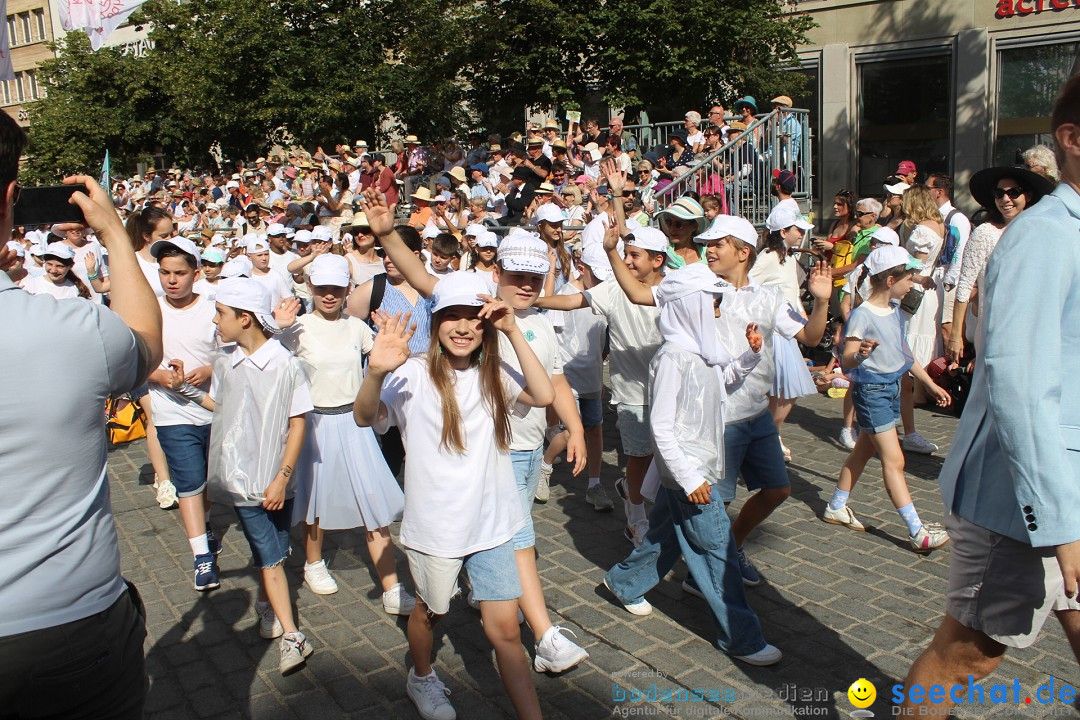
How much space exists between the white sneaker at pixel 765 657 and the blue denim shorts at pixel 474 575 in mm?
1239

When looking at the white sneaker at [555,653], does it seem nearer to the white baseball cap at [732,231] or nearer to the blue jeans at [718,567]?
the blue jeans at [718,567]

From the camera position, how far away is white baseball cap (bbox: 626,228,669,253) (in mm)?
5406

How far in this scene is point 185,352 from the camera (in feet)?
17.8

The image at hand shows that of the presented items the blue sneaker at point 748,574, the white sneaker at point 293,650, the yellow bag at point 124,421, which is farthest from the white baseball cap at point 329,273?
the yellow bag at point 124,421

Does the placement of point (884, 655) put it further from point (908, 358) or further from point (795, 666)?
point (908, 358)

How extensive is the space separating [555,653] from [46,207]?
2.80 metres

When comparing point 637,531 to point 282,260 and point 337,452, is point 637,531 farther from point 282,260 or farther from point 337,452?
point 282,260

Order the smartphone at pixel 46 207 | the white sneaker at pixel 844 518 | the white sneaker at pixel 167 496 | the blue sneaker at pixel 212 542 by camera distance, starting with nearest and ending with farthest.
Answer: the smartphone at pixel 46 207, the blue sneaker at pixel 212 542, the white sneaker at pixel 844 518, the white sneaker at pixel 167 496

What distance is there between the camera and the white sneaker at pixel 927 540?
5.32m

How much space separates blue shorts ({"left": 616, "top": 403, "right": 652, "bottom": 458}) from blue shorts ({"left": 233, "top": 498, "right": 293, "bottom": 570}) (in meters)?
2.08

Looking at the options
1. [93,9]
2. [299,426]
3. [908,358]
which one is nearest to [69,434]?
[299,426]

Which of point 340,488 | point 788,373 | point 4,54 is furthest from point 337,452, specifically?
point 4,54

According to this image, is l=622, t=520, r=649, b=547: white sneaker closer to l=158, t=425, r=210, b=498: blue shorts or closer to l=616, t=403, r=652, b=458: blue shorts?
l=616, t=403, r=652, b=458: blue shorts

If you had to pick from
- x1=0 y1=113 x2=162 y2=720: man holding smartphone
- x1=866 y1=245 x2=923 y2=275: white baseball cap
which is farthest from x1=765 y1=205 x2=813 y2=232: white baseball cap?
x1=0 y1=113 x2=162 y2=720: man holding smartphone
